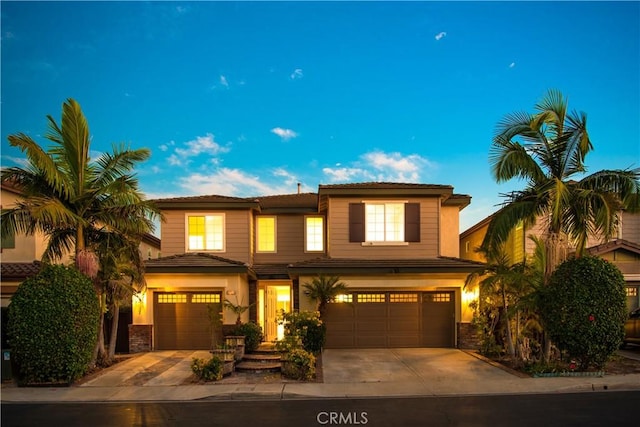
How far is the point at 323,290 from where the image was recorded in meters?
14.3

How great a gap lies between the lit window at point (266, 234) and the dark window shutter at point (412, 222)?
18.6 ft

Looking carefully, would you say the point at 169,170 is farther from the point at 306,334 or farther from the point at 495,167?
the point at 495,167

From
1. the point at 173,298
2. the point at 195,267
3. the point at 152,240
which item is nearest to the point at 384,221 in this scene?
the point at 195,267

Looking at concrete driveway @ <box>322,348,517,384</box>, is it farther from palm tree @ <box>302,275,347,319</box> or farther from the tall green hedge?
the tall green hedge

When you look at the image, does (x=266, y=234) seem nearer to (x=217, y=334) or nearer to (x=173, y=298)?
(x=173, y=298)

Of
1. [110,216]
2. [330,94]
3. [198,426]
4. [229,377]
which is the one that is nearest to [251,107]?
[330,94]

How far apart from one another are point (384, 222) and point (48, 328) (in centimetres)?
1121

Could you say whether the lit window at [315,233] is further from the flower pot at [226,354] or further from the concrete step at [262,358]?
the flower pot at [226,354]

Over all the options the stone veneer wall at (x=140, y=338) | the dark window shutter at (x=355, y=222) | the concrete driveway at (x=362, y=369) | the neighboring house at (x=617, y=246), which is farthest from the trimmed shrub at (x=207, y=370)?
the neighboring house at (x=617, y=246)

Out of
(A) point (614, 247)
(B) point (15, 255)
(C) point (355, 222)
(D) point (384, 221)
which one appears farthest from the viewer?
(A) point (614, 247)

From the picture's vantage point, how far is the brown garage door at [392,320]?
595 inches

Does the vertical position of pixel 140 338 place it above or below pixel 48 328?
below

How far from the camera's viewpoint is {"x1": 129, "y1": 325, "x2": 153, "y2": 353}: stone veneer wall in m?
14.8

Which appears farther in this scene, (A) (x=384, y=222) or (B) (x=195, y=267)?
(A) (x=384, y=222)
